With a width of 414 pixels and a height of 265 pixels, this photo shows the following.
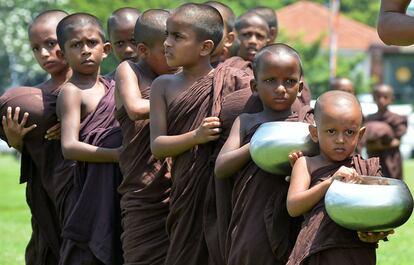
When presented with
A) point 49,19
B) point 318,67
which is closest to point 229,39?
point 49,19

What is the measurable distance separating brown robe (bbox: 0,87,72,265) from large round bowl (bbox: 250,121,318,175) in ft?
7.21

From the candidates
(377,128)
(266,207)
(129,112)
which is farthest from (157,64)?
(377,128)

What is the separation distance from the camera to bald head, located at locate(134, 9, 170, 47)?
660cm

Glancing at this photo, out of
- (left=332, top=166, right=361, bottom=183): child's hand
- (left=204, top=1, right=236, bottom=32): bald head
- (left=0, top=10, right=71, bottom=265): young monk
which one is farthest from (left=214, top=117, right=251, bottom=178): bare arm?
(left=204, top=1, right=236, bottom=32): bald head

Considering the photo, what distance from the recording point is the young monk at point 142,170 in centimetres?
654

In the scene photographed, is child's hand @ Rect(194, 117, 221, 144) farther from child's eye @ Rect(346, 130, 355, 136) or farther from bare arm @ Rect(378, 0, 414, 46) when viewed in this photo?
bare arm @ Rect(378, 0, 414, 46)

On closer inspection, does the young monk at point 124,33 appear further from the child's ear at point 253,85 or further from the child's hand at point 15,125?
the child's ear at point 253,85

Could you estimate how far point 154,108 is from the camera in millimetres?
6168

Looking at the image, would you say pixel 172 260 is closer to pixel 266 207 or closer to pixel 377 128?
pixel 266 207

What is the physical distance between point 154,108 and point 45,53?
159cm

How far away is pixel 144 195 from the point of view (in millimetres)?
6547

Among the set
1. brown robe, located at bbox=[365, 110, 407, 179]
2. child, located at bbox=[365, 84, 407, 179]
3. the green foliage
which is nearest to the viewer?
child, located at bbox=[365, 84, 407, 179]

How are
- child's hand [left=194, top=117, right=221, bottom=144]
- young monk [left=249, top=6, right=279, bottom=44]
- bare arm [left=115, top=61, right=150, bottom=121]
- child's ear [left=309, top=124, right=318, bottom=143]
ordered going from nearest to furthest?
child's ear [left=309, top=124, right=318, bottom=143] → child's hand [left=194, top=117, right=221, bottom=144] → bare arm [left=115, top=61, right=150, bottom=121] → young monk [left=249, top=6, right=279, bottom=44]

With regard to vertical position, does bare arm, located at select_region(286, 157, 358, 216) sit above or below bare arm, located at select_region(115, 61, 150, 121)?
below
